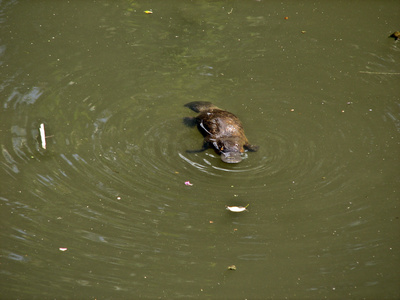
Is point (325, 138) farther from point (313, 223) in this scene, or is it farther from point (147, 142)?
point (147, 142)

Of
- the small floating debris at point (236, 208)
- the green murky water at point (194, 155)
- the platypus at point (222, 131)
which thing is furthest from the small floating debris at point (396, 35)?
the small floating debris at point (236, 208)

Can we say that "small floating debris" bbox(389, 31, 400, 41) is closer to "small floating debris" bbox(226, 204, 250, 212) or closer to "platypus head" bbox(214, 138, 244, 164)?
"platypus head" bbox(214, 138, 244, 164)

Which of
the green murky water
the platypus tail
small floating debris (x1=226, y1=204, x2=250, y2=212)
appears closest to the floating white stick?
the green murky water

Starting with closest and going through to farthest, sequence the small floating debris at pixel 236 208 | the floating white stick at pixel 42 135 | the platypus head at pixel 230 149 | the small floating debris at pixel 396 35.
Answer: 1. the small floating debris at pixel 236 208
2. the platypus head at pixel 230 149
3. the floating white stick at pixel 42 135
4. the small floating debris at pixel 396 35

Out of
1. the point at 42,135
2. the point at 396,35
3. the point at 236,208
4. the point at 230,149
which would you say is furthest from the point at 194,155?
the point at 396,35

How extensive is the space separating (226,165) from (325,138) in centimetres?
139

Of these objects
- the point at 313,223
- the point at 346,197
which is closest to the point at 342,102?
the point at 346,197

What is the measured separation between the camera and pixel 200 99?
22.6 feet

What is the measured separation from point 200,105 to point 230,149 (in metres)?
1.11

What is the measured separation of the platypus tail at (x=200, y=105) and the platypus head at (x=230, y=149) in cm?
79

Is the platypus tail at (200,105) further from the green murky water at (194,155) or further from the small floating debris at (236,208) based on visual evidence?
the small floating debris at (236,208)

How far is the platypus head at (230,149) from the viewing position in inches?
223

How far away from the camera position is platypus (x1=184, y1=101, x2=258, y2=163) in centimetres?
577

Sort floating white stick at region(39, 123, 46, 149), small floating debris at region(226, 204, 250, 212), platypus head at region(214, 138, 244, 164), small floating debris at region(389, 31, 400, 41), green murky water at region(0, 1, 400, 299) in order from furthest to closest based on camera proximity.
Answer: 1. small floating debris at region(389, 31, 400, 41)
2. floating white stick at region(39, 123, 46, 149)
3. platypus head at region(214, 138, 244, 164)
4. small floating debris at region(226, 204, 250, 212)
5. green murky water at region(0, 1, 400, 299)
